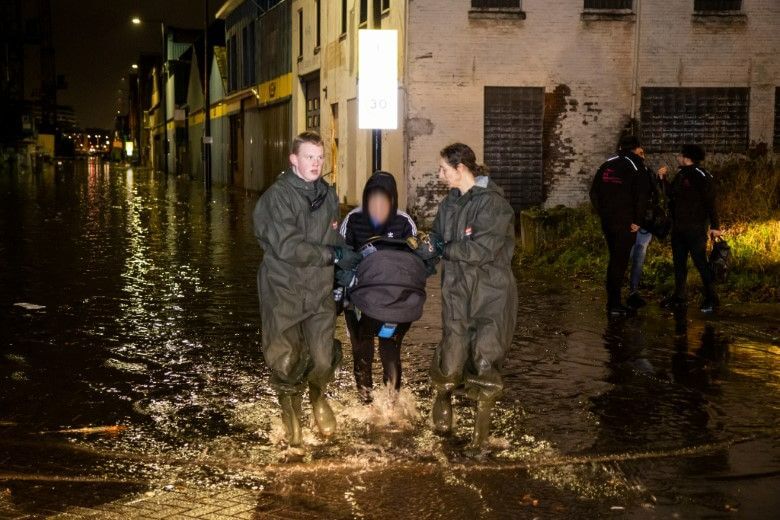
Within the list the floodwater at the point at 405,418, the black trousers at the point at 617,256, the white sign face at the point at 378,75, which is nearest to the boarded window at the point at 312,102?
the white sign face at the point at 378,75

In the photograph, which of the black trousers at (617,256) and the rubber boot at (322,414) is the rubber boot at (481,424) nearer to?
the rubber boot at (322,414)

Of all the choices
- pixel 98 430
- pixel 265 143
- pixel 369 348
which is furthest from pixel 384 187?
pixel 265 143

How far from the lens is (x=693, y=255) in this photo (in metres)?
11.3

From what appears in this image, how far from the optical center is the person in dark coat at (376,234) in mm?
6523

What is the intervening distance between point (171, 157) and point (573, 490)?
79054mm

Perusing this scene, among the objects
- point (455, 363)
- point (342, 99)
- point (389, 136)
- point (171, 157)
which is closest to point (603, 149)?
point (389, 136)

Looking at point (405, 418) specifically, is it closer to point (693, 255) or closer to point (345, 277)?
point (345, 277)

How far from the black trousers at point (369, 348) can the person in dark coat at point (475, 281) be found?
47 cm

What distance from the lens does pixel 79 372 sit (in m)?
8.41

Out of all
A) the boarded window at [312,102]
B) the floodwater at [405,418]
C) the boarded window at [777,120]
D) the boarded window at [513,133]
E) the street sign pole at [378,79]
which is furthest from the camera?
the boarded window at [312,102]

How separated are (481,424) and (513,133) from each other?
58.4 feet

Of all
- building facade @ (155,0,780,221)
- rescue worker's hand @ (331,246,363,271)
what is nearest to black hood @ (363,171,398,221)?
rescue worker's hand @ (331,246,363,271)

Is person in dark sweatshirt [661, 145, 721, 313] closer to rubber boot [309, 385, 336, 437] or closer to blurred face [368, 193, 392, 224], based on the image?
blurred face [368, 193, 392, 224]

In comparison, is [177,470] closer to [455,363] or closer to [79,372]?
[455,363]
